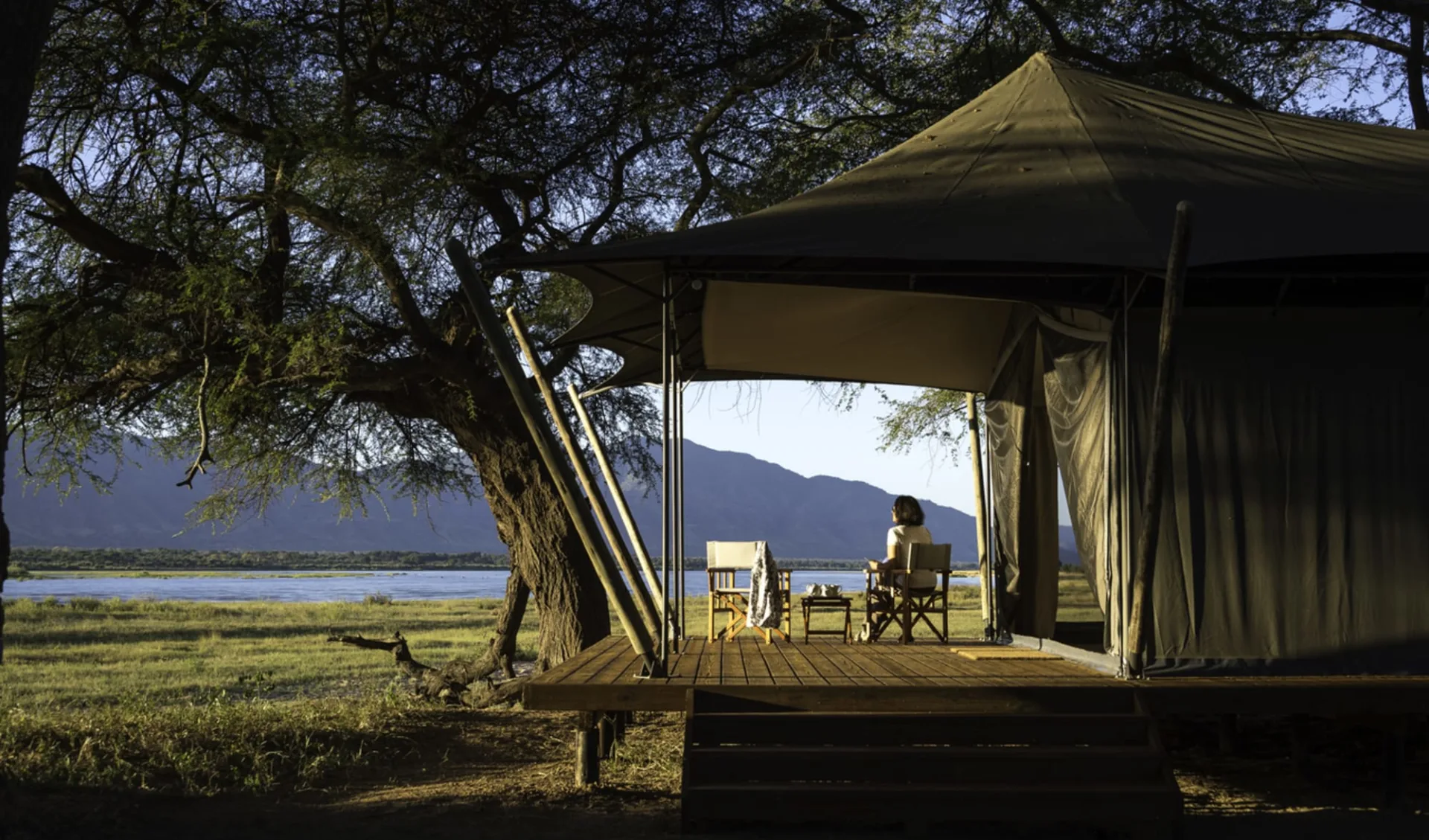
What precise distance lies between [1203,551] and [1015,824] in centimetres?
168

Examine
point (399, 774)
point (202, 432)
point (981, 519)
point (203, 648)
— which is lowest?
point (203, 648)

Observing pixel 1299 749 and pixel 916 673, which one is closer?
pixel 916 673

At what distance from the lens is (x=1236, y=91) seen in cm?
1123

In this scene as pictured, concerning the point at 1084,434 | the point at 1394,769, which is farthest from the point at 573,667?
the point at 1394,769

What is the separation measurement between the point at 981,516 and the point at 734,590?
6.86 ft

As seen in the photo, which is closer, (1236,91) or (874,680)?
(874,680)

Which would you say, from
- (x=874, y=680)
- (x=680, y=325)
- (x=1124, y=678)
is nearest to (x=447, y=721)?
(x=680, y=325)

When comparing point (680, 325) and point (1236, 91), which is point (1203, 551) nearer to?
point (680, 325)

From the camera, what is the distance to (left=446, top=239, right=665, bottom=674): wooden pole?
5.41 metres

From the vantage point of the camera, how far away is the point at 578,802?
20.0 feet

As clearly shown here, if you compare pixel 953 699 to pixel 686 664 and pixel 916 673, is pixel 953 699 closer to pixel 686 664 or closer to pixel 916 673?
pixel 916 673

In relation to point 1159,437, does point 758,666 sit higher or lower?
lower

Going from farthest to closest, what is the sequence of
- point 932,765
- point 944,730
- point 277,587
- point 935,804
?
point 277,587
point 944,730
point 932,765
point 935,804

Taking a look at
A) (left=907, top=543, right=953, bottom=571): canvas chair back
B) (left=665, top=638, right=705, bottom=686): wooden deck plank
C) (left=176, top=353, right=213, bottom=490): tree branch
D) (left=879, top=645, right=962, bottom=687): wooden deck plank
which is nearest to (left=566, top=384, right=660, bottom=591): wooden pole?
(left=665, top=638, right=705, bottom=686): wooden deck plank
